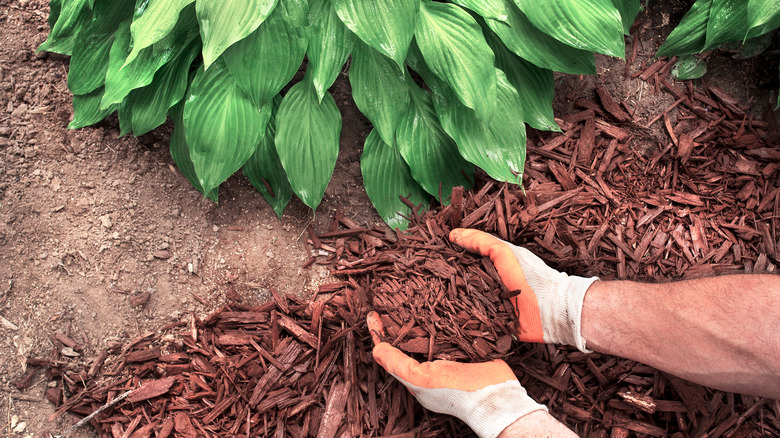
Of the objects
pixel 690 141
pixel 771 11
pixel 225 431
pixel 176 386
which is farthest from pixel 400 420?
pixel 771 11

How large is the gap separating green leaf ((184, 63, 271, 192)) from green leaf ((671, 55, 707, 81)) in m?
1.66

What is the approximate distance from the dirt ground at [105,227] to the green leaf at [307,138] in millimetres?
264

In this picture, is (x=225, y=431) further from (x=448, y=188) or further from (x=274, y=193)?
(x=448, y=188)

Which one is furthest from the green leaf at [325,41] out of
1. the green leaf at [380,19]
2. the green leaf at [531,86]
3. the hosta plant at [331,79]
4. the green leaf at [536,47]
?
the green leaf at [531,86]

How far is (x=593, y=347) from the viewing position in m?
1.55

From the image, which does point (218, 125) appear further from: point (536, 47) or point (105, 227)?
point (536, 47)

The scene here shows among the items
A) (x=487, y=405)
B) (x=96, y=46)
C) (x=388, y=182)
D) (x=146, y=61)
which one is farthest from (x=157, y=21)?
(x=487, y=405)

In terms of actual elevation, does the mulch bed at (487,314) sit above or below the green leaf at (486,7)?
below

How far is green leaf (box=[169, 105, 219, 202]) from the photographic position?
172 cm

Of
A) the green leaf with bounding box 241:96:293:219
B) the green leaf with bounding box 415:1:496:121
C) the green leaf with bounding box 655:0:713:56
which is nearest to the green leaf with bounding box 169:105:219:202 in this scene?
the green leaf with bounding box 241:96:293:219

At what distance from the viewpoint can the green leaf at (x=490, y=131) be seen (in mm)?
1711

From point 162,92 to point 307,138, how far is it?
19.8 inches

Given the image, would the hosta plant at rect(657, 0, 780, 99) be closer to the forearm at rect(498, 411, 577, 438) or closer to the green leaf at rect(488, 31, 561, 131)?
the green leaf at rect(488, 31, 561, 131)

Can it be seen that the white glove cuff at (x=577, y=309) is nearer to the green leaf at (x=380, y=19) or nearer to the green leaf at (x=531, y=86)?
the green leaf at (x=531, y=86)
